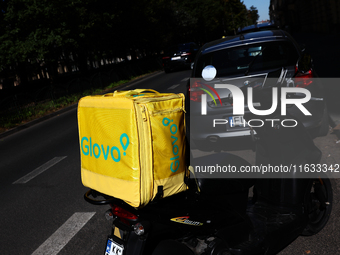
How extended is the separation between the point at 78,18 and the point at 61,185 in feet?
57.7

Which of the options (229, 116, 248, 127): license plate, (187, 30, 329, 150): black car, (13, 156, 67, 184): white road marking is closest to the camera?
(229, 116, 248, 127): license plate

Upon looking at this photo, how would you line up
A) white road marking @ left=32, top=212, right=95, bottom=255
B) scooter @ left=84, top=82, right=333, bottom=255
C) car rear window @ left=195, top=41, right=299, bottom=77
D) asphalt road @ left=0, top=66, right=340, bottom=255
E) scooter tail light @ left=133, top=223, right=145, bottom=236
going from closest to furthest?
1. scooter tail light @ left=133, top=223, right=145, bottom=236
2. scooter @ left=84, top=82, right=333, bottom=255
3. asphalt road @ left=0, top=66, right=340, bottom=255
4. white road marking @ left=32, top=212, right=95, bottom=255
5. car rear window @ left=195, top=41, right=299, bottom=77

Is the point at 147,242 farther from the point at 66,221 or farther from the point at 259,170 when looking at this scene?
the point at 66,221

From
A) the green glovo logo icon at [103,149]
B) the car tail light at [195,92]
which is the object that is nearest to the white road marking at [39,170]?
the car tail light at [195,92]

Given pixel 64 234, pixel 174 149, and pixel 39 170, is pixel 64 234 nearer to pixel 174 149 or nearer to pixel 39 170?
pixel 174 149

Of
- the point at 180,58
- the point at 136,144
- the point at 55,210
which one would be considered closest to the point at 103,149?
the point at 136,144

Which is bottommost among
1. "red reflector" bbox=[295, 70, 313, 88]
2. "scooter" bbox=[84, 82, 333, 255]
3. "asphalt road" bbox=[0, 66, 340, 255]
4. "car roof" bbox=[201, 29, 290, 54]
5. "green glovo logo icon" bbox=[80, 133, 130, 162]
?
"asphalt road" bbox=[0, 66, 340, 255]

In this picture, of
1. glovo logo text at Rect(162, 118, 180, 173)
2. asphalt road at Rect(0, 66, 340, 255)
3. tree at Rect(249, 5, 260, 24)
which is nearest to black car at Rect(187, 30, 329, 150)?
asphalt road at Rect(0, 66, 340, 255)

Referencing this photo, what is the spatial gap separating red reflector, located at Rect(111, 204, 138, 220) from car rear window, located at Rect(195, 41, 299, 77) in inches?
132

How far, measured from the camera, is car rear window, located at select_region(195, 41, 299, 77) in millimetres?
5145

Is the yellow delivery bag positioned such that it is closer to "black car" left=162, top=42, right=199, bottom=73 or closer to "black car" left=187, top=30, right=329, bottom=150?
"black car" left=187, top=30, right=329, bottom=150

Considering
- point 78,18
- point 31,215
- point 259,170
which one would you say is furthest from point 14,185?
point 78,18

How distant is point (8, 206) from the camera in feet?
16.4

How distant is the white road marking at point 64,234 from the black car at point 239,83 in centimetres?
204
